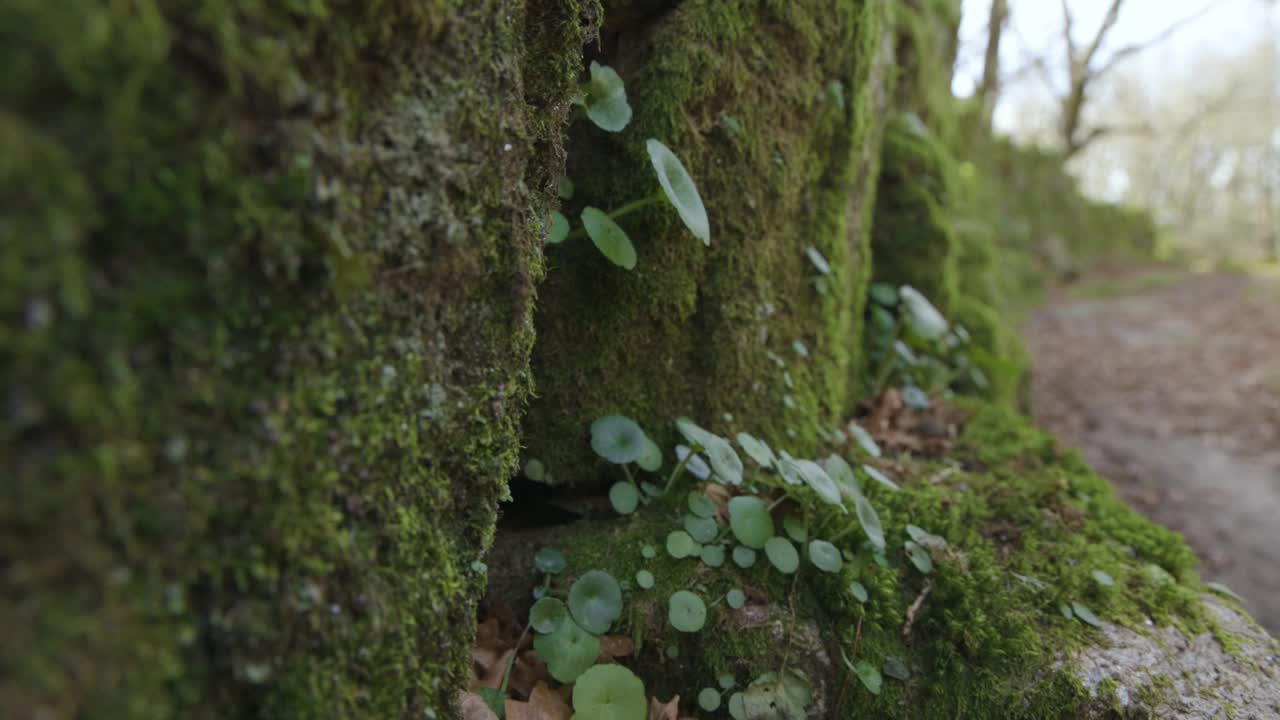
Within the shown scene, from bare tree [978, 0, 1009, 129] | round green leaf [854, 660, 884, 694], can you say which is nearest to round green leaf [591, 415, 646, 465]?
round green leaf [854, 660, 884, 694]

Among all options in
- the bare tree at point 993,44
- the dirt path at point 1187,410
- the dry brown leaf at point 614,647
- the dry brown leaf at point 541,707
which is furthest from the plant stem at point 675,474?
the bare tree at point 993,44

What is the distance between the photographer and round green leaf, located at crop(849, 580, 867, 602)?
2062mm

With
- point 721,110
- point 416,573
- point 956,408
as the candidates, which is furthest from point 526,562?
point 956,408

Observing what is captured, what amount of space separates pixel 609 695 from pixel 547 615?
291mm

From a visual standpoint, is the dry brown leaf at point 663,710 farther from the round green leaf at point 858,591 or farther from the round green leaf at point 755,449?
the round green leaf at point 755,449

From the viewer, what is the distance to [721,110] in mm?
2439

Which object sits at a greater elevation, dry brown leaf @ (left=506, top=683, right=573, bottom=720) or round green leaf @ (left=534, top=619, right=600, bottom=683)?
round green leaf @ (left=534, top=619, right=600, bottom=683)

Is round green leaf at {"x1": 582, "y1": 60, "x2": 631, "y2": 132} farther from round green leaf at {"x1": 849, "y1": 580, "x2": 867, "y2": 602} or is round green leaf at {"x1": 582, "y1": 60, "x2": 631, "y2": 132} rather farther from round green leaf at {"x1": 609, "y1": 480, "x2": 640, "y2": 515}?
round green leaf at {"x1": 849, "y1": 580, "x2": 867, "y2": 602}

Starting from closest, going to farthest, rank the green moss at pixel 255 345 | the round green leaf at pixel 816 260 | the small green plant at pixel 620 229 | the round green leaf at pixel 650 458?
the green moss at pixel 255 345, the small green plant at pixel 620 229, the round green leaf at pixel 650 458, the round green leaf at pixel 816 260

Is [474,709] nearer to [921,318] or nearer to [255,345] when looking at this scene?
[255,345]

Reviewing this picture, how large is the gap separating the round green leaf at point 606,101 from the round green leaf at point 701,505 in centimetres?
113

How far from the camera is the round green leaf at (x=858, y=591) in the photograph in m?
2.06

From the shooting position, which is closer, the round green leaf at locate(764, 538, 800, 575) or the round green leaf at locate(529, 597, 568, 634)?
the round green leaf at locate(529, 597, 568, 634)

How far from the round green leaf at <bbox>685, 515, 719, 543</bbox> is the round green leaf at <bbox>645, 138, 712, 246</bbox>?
2.75ft
